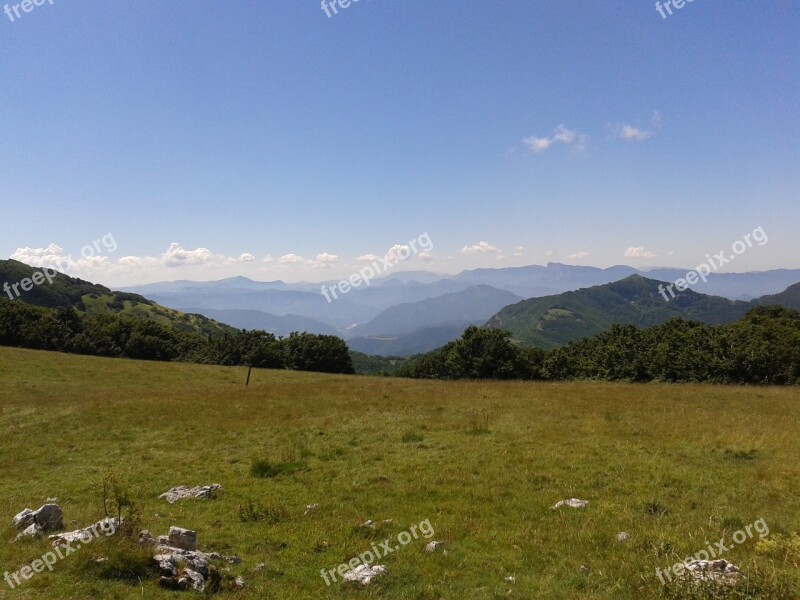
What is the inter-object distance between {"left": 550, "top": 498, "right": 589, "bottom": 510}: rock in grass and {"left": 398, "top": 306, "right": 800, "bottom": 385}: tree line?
54.6 m

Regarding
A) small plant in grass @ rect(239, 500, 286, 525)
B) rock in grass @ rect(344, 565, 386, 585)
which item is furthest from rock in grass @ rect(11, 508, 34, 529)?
rock in grass @ rect(344, 565, 386, 585)

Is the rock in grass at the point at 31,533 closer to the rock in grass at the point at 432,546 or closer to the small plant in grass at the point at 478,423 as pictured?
the rock in grass at the point at 432,546

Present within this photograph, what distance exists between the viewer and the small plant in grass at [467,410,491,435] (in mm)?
19553

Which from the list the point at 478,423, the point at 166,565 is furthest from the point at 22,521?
the point at 478,423

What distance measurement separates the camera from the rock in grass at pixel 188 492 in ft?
42.6

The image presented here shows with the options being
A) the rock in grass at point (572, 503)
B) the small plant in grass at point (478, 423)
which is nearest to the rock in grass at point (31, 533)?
the rock in grass at point (572, 503)

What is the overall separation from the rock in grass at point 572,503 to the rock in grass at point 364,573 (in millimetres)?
5242

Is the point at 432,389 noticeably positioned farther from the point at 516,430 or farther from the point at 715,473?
the point at 715,473

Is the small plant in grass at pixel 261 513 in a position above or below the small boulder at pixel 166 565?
below

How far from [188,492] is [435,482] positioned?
7616 mm

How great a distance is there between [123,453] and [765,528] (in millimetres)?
21668

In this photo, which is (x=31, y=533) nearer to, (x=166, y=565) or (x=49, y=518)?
(x=49, y=518)

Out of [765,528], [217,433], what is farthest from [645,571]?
[217,433]

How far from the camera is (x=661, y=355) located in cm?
6284
